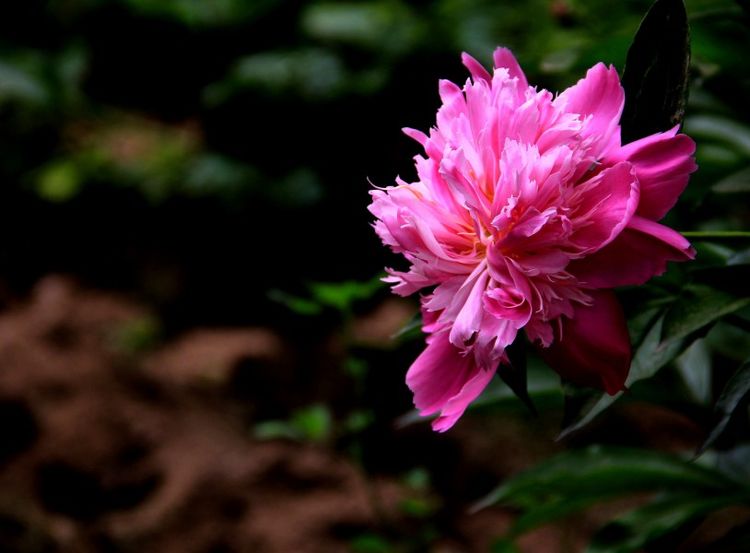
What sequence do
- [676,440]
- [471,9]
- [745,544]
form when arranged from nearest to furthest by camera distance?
[745,544]
[676,440]
[471,9]

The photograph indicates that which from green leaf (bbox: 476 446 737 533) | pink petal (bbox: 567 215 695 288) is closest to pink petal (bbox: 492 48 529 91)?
pink petal (bbox: 567 215 695 288)

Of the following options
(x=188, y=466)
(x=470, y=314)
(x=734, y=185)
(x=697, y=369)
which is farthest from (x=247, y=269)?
(x=470, y=314)

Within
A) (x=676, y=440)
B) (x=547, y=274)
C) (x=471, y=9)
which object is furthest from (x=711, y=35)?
(x=471, y=9)

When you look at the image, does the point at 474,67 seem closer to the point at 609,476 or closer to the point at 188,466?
the point at 609,476

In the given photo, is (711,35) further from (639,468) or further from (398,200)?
(398,200)

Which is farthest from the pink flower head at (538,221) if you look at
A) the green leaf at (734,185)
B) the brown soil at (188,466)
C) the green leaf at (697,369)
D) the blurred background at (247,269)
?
the brown soil at (188,466)

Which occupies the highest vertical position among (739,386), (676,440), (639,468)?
(739,386)

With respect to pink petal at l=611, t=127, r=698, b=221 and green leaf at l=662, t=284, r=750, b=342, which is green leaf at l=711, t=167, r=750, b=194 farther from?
pink petal at l=611, t=127, r=698, b=221
